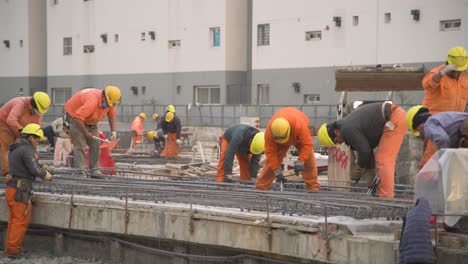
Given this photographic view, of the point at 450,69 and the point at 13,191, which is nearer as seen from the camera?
the point at 450,69

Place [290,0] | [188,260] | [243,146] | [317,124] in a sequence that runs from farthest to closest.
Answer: [290,0]
[317,124]
[243,146]
[188,260]

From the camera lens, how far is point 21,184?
11.0m

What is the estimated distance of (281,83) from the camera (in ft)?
114

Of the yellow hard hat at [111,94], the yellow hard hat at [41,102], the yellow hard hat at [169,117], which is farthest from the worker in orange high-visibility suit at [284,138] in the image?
the yellow hard hat at [169,117]

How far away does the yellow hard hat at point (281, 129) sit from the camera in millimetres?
10188

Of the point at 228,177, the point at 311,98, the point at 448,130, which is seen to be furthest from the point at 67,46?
the point at 448,130

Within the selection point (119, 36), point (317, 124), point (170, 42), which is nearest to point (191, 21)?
point (170, 42)

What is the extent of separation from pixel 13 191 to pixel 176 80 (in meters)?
27.8

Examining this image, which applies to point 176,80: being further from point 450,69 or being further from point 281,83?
point 450,69

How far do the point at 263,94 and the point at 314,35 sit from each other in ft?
14.1

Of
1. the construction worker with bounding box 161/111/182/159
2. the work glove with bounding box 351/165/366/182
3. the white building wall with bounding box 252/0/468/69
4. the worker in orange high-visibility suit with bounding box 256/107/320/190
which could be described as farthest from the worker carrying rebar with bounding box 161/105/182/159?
the white building wall with bounding box 252/0/468/69

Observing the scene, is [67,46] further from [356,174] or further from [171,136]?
[356,174]

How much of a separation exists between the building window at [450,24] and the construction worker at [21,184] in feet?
68.3

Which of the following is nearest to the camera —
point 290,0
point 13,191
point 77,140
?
point 13,191
